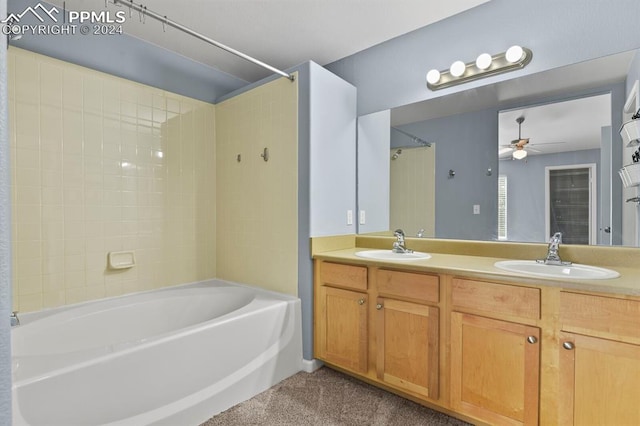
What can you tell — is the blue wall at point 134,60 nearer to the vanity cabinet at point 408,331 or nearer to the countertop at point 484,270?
the countertop at point 484,270

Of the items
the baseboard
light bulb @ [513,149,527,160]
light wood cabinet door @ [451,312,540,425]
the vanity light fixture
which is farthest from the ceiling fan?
the baseboard

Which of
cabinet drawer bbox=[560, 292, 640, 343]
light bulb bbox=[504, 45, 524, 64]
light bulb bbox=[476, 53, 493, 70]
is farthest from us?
light bulb bbox=[476, 53, 493, 70]

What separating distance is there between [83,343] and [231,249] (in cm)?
119

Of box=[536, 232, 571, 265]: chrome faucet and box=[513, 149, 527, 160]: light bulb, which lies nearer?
box=[536, 232, 571, 265]: chrome faucet

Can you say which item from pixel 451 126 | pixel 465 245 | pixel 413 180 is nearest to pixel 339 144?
pixel 413 180

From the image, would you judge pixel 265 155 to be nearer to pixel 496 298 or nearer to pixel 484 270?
pixel 484 270

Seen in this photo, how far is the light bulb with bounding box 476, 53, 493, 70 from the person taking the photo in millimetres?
2070

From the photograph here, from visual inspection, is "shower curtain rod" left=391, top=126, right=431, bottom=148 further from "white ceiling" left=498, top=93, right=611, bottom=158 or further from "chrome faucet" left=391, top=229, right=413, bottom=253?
"chrome faucet" left=391, top=229, right=413, bottom=253

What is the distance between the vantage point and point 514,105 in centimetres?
209

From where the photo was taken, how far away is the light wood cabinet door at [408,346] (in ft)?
5.98

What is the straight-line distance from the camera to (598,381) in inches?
54.3

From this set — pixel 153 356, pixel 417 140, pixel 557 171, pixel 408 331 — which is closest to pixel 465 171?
pixel 417 140

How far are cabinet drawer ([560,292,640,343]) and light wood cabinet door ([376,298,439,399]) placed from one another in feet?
1.89

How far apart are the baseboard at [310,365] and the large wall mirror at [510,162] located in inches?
41.5
